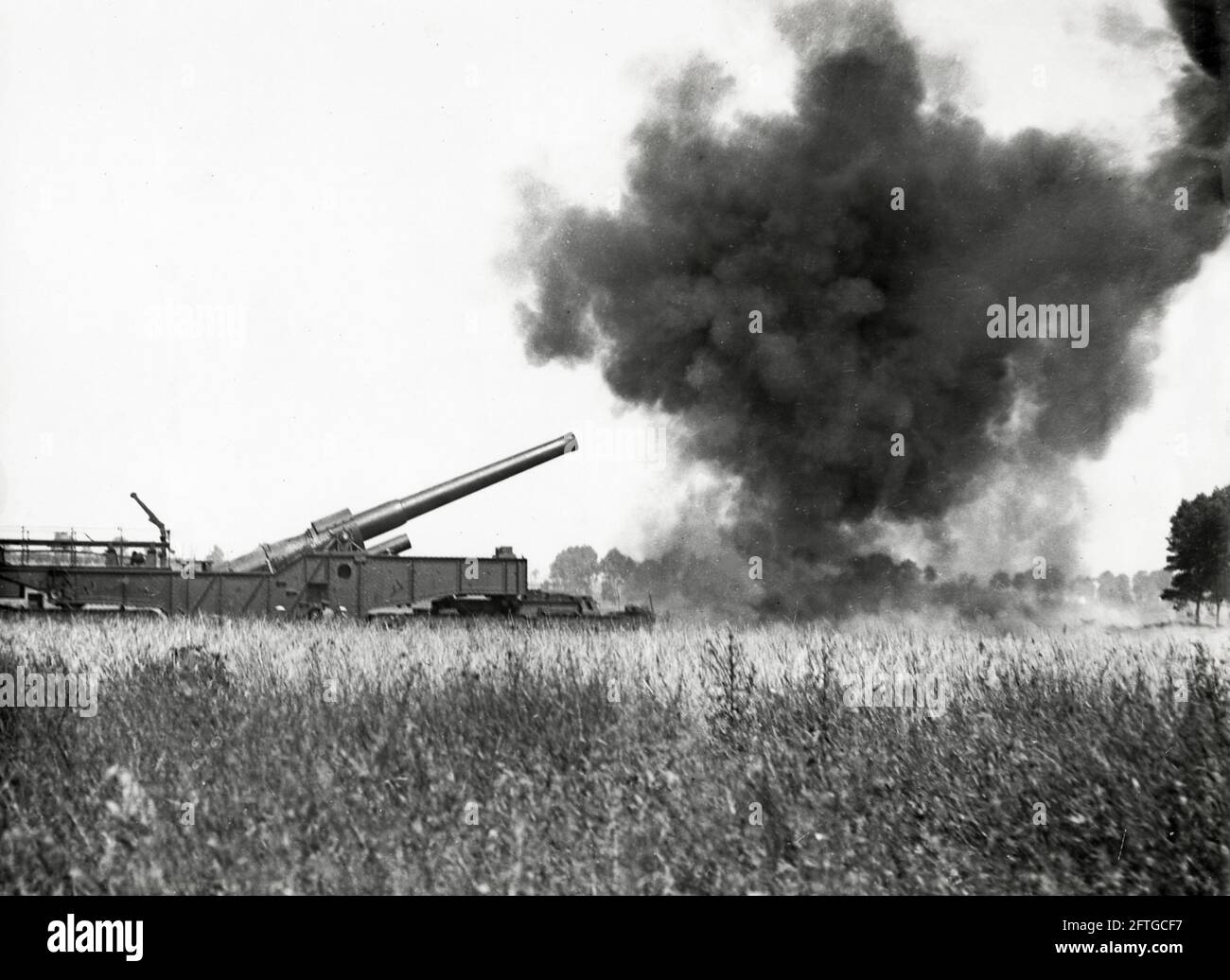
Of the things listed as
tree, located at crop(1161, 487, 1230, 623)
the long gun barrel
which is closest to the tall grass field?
tree, located at crop(1161, 487, 1230, 623)

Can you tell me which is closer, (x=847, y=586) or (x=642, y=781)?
(x=642, y=781)

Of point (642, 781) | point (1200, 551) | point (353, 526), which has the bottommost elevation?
point (642, 781)

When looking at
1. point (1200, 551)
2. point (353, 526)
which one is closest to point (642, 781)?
point (1200, 551)

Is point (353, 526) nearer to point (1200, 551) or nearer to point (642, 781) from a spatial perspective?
point (642, 781)

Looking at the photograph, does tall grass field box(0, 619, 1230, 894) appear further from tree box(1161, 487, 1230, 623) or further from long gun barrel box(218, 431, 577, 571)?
long gun barrel box(218, 431, 577, 571)

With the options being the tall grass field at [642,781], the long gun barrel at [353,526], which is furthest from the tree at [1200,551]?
the long gun barrel at [353,526]

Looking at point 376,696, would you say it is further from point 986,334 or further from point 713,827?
point 986,334

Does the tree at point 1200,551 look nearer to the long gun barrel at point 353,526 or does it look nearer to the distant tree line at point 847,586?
the distant tree line at point 847,586
